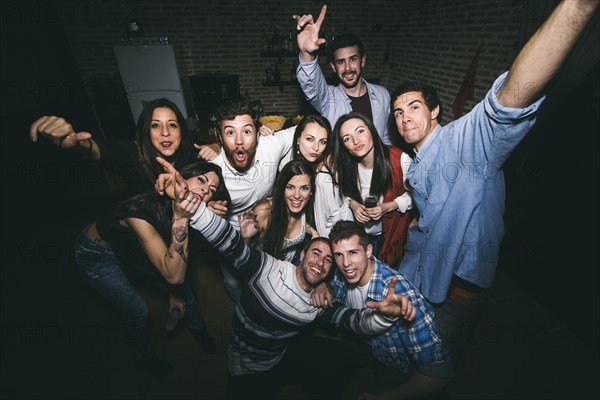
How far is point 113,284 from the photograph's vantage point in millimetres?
1874

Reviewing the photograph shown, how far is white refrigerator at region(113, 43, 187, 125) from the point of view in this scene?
4.15 meters

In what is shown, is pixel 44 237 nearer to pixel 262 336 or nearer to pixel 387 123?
pixel 262 336

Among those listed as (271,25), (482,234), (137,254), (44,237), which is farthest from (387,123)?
(44,237)

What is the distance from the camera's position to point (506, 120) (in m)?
1.07

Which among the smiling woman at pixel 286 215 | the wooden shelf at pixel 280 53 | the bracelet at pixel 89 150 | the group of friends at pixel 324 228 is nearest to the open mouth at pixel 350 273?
the group of friends at pixel 324 228

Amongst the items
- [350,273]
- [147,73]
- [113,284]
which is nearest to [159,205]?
[113,284]

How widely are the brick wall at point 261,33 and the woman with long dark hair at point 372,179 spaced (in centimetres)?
252

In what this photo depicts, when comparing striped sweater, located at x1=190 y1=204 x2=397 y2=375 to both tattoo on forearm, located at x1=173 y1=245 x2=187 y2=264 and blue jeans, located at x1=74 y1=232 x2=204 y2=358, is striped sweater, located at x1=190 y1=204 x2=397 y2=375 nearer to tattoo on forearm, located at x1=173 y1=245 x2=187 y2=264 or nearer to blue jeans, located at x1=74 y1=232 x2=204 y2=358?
tattoo on forearm, located at x1=173 y1=245 x2=187 y2=264

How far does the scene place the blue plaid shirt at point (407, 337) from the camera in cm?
160

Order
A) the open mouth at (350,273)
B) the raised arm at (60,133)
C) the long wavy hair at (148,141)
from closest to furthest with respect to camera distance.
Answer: the raised arm at (60,133)
the open mouth at (350,273)
the long wavy hair at (148,141)

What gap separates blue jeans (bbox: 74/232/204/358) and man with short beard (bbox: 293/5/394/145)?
81.1 inches

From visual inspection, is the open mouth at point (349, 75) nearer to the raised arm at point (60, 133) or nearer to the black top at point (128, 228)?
the black top at point (128, 228)

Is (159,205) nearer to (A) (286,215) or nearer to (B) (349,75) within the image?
(A) (286,215)

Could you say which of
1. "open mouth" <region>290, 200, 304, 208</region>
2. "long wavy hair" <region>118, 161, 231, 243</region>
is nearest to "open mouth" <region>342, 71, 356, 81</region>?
"open mouth" <region>290, 200, 304, 208</region>
